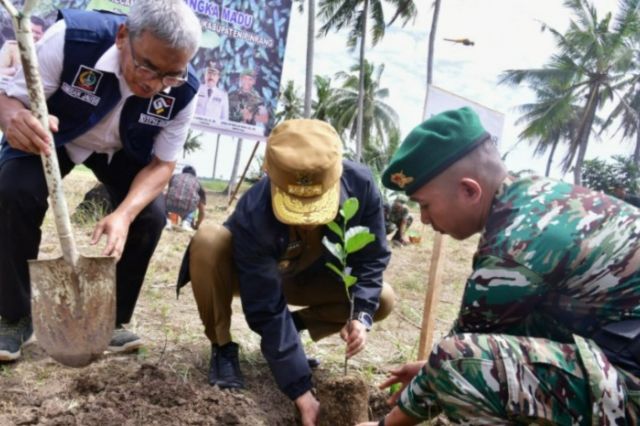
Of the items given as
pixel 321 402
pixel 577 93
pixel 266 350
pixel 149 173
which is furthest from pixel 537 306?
pixel 577 93

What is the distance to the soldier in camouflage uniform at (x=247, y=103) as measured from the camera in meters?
6.81

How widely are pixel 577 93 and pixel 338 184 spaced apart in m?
26.0

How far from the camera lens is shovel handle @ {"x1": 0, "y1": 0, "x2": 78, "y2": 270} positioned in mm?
1648

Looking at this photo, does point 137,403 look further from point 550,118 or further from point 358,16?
point 550,118

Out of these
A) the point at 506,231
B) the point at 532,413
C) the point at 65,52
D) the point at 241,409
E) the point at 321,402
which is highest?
the point at 65,52

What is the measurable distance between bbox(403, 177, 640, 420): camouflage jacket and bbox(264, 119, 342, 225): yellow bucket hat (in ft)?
1.96

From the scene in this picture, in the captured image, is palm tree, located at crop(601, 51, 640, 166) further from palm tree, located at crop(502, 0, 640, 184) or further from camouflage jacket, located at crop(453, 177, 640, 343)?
camouflage jacket, located at crop(453, 177, 640, 343)

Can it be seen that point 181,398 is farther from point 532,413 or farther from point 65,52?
point 65,52

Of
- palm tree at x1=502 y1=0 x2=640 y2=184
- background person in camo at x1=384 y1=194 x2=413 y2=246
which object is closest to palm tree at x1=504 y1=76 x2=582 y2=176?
palm tree at x1=502 y1=0 x2=640 y2=184

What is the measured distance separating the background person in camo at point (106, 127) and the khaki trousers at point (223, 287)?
298mm

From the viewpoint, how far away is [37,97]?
1.69 m

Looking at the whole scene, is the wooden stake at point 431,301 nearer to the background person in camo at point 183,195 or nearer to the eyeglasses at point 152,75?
the eyeglasses at point 152,75

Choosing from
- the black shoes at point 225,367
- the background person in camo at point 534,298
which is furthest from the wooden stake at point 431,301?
the background person in camo at point 534,298

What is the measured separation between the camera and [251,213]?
196 centimetres
